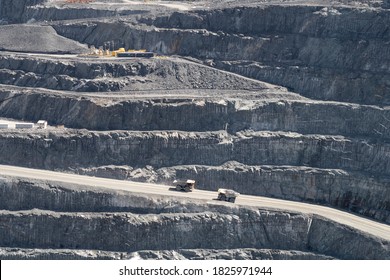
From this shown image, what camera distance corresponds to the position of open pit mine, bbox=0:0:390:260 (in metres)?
65.4

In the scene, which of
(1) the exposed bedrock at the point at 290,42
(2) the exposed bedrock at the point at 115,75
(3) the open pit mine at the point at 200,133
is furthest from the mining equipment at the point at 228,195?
(1) the exposed bedrock at the point at 290,42

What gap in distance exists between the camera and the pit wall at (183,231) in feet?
212

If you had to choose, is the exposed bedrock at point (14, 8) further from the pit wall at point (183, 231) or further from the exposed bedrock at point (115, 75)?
the pit wall at point (183, 231)

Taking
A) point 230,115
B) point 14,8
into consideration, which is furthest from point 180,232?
point 14,8

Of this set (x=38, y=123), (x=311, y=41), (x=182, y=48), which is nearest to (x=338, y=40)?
(x=311, y=41)

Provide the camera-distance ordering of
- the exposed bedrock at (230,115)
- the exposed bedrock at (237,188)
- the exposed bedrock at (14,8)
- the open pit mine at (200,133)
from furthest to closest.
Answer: the exposed bedrock at (14,8)
the exposed bedrock at (230,115)
the exposed bedrock at (237,188)
the open pit mine at (200,133)

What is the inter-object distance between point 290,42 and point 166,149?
16.3 meters

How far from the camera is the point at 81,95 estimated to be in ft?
257

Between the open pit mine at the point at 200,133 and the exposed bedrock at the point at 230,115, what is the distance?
102mm

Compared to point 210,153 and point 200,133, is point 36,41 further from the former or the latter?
point 210,153

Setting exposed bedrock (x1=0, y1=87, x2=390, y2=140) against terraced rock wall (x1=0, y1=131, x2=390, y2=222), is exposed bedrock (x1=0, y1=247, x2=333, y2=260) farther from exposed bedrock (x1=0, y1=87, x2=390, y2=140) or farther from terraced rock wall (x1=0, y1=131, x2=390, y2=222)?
exposed bedrock (x1=0, y1=87, x2=390, y2=140)

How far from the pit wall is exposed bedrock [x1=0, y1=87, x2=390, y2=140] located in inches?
404

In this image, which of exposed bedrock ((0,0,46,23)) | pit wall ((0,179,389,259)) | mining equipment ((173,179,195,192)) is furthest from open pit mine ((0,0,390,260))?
exposed bedrock ((0,0,46,23))

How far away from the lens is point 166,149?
240 ft
